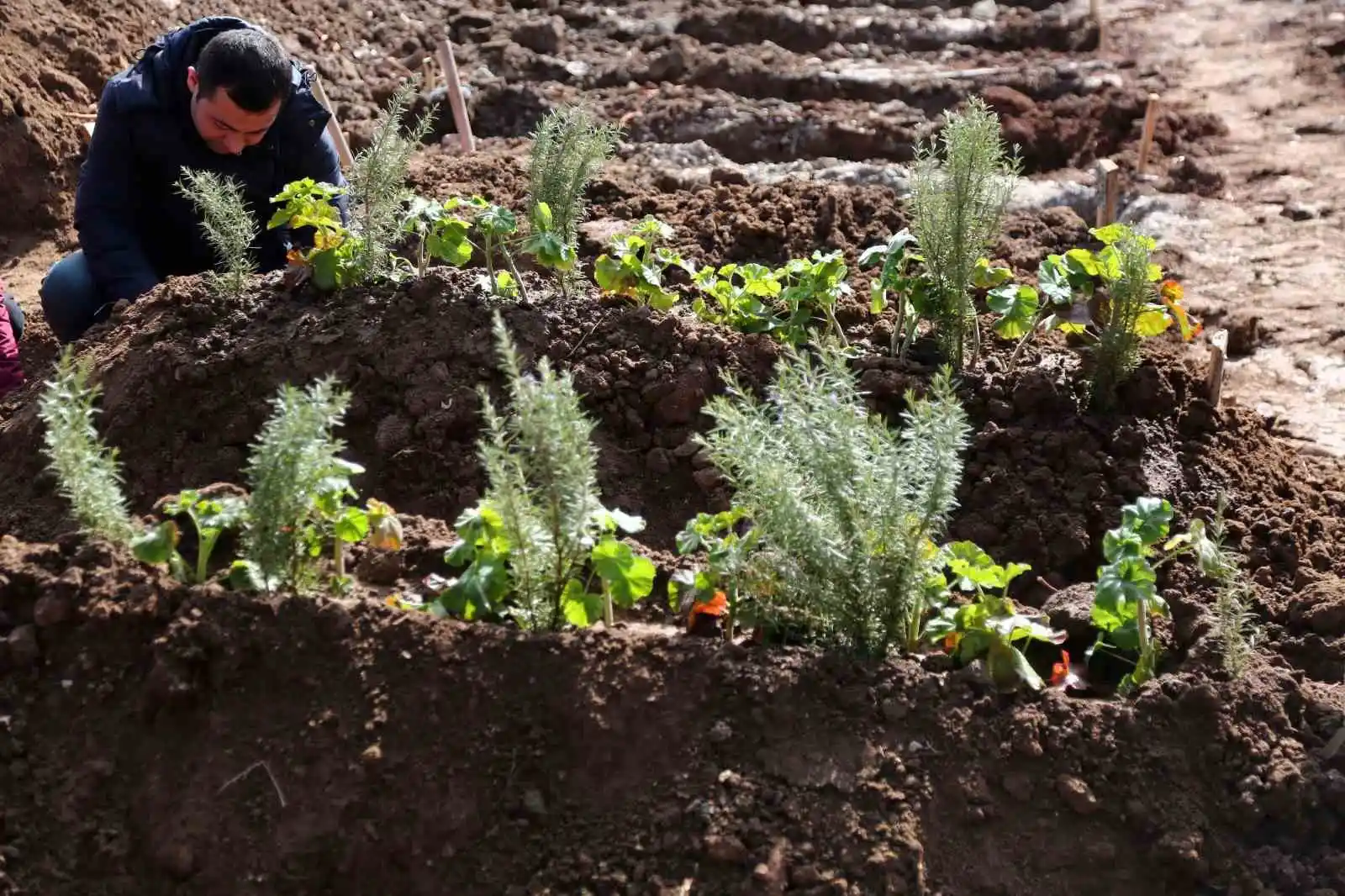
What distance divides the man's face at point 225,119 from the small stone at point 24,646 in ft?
5.89

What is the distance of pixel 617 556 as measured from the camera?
110 inches

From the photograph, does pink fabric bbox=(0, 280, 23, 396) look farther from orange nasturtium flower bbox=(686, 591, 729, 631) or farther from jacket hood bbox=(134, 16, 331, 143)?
orange nasturtium flower bbox=(686, 591, 729, 631)

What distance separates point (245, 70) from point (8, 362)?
4.09 feet

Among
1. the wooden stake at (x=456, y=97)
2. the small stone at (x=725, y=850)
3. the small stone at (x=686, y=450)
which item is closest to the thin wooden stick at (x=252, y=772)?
the small stone at (x=725, y=850)

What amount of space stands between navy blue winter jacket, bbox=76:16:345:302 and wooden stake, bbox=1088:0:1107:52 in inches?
204

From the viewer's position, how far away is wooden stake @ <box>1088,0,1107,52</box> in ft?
27.5

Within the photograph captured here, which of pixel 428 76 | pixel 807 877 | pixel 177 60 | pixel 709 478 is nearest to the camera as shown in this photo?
pixel 807 877

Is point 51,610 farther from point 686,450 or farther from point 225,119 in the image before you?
point 225,119

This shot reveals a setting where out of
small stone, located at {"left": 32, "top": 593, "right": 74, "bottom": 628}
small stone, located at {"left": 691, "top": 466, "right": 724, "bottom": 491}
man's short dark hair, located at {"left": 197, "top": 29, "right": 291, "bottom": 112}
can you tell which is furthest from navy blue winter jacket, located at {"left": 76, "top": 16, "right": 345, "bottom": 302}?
small stone, located at {"left": 32, "top": 593, "right": 74, "bottom": 628}

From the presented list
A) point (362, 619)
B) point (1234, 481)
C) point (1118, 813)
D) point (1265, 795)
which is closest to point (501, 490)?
point (362, 619)

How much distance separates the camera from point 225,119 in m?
4.15

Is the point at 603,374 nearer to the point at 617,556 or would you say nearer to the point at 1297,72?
the point at 617,556

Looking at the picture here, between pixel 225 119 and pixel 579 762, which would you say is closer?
pixel 579 762

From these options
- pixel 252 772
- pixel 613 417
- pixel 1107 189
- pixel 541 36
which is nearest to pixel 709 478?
pixel 613 417
